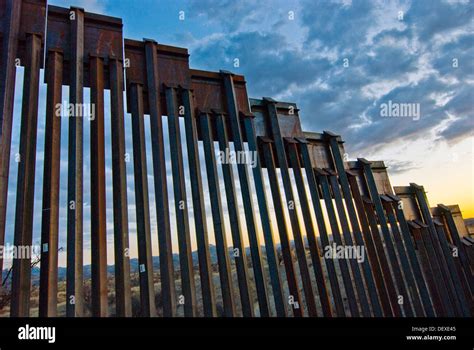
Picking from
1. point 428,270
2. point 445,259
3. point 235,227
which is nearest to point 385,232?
point 428,270

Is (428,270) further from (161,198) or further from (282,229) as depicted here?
(161,198)

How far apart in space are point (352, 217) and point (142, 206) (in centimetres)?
337

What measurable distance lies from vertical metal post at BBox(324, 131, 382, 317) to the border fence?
18 mm

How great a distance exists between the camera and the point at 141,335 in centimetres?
145

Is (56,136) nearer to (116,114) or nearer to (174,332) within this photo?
(116,114)

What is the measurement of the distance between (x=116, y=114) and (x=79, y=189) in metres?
0.93

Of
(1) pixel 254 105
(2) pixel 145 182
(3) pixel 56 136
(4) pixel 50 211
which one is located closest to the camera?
(4) pixel 50 211

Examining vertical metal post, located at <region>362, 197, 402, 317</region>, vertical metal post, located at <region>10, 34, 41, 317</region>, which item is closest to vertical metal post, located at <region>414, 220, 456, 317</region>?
vertical metal post, located at <region>362, 197, 402, 317</region>

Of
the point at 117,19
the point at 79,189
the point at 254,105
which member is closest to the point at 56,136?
the point at 79,189

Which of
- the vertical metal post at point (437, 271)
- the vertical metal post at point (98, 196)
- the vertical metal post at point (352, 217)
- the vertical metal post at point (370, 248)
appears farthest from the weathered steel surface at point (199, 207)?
the vertical metal post at point (437, 271)

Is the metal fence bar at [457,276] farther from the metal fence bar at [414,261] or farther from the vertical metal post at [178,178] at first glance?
the vertical metal post at [178,178]

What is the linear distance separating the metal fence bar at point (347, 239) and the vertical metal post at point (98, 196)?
3175mm

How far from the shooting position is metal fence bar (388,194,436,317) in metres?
5.18

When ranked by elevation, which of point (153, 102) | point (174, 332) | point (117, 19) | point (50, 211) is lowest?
point (174, 332)
